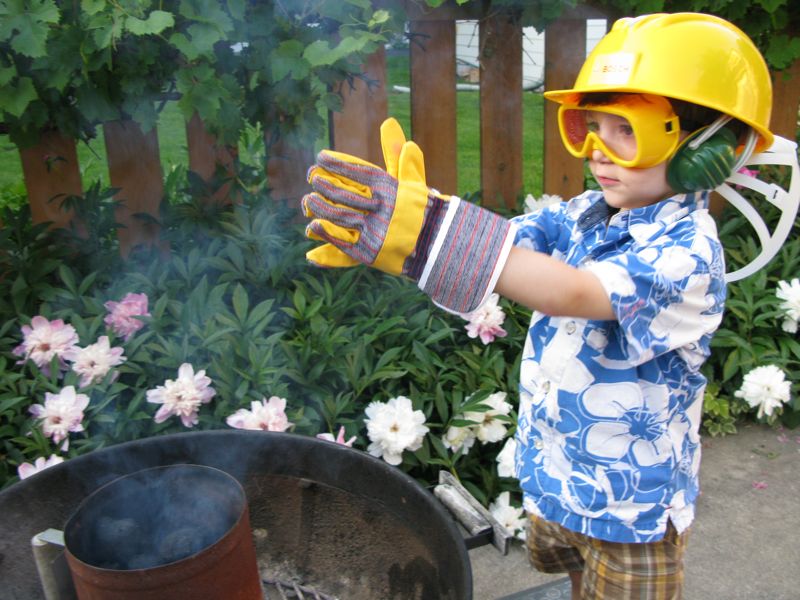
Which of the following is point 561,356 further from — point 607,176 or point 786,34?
point 786,34

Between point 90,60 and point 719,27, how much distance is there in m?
1.73

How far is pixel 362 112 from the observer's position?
298cm

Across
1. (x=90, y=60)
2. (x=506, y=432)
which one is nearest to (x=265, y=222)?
(x=90, y=60)

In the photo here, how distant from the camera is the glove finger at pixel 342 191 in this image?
1043 mm

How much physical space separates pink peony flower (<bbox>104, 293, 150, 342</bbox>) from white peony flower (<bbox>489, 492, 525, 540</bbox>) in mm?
1255

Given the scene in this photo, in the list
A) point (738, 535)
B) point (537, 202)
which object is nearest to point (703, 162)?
point (738, 535)

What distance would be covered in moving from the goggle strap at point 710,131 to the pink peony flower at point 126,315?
176cm

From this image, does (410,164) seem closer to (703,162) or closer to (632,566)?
(703,162)

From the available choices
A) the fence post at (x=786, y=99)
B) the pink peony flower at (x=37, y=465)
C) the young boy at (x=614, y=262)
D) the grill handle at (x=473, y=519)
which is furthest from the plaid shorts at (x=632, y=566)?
the fence post at (x=786, y=99)

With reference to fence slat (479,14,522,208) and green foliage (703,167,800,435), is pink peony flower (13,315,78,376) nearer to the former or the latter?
fence slat (479,14,522,208)

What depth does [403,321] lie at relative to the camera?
8.69 ft

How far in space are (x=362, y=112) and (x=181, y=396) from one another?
4.48 ft

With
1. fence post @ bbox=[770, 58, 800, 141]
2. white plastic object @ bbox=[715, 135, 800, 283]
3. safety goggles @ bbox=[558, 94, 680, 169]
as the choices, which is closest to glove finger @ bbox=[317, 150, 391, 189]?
safety goggles @ bbox=[558, 94, 680, 169]

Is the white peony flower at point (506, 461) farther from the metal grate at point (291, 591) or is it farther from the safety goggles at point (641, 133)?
the safety goggles at point (641, 133)
